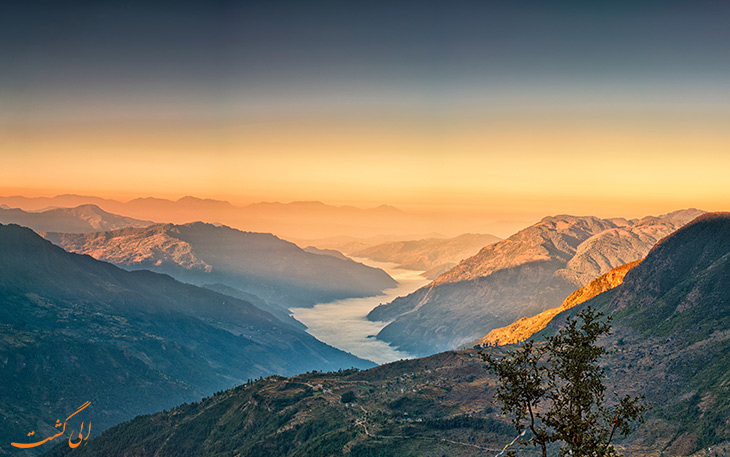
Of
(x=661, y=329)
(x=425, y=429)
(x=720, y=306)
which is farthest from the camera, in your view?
(x=661, y=329)

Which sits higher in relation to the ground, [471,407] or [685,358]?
[685,358]

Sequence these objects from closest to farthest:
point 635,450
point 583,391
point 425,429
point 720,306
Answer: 1. point 583,391
2. point 635,450
3. point 425,429
4. point 720,306

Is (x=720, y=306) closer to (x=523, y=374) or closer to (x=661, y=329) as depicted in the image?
(x=661, y=329)

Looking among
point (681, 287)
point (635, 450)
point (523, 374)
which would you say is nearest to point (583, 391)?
point (523, 374)

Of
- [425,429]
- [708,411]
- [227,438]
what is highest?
[708,411]

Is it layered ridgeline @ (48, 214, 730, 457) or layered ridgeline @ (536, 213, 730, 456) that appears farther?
layered ridgeline @ (48, 214, 730, 457)

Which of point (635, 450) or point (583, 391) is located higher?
point (583, 391)

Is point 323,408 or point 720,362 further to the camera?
point 323,408

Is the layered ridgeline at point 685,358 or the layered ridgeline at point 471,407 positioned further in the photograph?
the layered ridgeline at point 471,407
